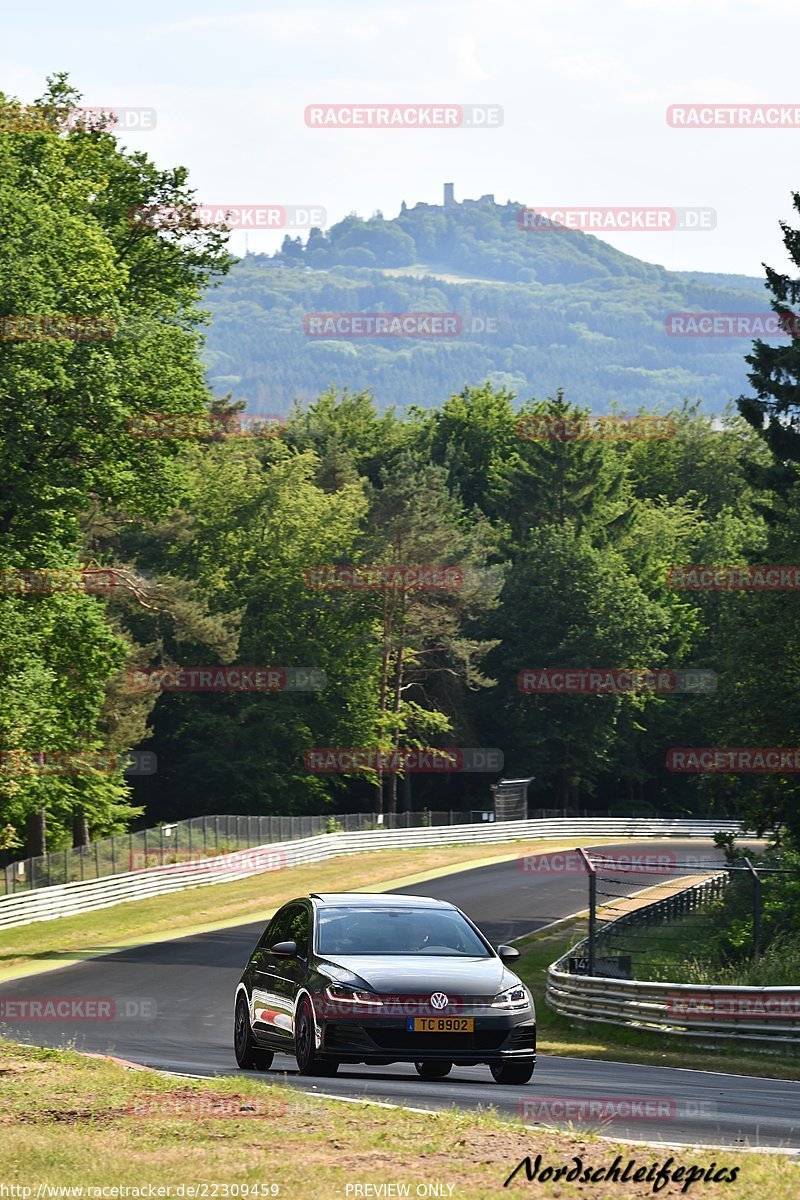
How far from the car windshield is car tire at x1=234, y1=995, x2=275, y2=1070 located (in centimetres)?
189

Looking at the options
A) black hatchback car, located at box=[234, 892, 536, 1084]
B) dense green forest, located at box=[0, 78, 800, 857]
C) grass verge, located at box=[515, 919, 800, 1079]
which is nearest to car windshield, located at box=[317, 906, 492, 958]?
black hatchback car, located at box=[234, 892, 536, 1084]

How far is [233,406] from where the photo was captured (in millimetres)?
108188

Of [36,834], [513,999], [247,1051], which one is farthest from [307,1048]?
[36,834]

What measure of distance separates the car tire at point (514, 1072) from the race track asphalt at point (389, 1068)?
0.13m

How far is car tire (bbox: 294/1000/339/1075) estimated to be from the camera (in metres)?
14.4

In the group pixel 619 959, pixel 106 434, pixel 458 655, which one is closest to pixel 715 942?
pixel 619 959

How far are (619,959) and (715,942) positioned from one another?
2.75 m

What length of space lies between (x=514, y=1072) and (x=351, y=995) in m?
1.93

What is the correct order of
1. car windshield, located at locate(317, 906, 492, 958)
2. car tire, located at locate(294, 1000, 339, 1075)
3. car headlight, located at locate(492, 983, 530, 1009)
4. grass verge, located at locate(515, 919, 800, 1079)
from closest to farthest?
car headlight, located at locate(492, 983, 530, 1009) < car tire, located at locate(294, 1000, 339, 1075) < car windshield, located at locate(317, 906, 492, 958) < grass verge, located at locate(515, 919, 800, 1079)

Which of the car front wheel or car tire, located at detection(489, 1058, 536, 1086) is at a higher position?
car tire, located at detection(489, 1058, 536, 1086)

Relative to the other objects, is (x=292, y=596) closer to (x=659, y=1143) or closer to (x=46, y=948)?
(x=46, y=948)

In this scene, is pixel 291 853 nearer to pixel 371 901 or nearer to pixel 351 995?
pixel 371 901

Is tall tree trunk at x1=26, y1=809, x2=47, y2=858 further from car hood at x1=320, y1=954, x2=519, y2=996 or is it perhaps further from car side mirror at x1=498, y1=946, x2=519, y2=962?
car hood at x1=320, y1=954, x2=519, y2=996

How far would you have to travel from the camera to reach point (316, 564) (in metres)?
84.1
